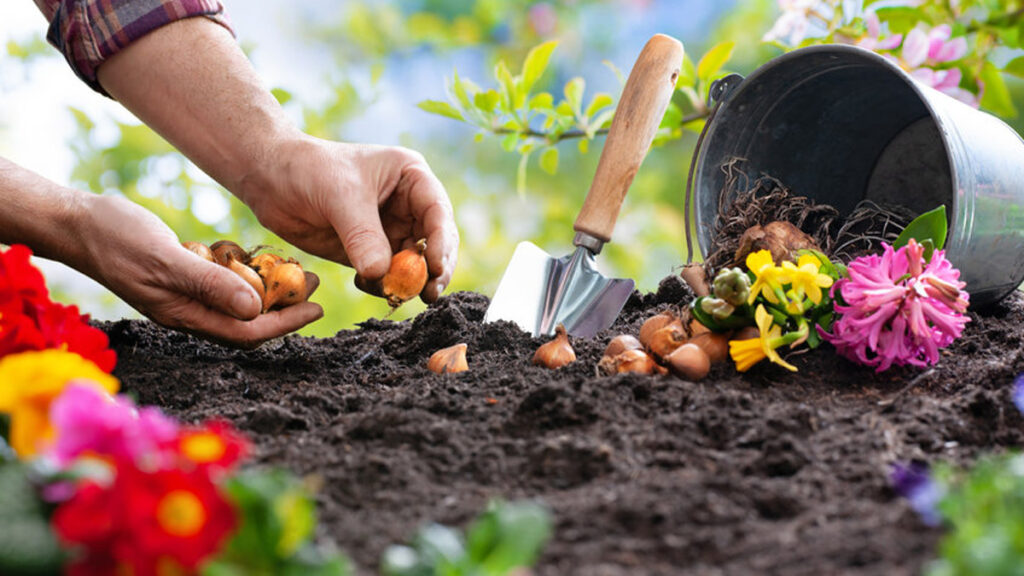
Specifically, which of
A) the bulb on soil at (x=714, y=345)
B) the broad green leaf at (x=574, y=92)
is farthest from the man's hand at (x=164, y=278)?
the broad green leaf at (x=574, y=92)

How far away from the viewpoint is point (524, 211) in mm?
2611

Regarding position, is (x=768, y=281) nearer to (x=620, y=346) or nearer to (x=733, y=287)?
(x=733, y=287)

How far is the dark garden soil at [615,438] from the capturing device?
60cm

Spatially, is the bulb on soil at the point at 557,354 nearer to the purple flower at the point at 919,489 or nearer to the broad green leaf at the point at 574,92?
the purple flower at the point at 919,489

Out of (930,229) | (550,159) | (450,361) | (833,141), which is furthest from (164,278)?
(833,141)

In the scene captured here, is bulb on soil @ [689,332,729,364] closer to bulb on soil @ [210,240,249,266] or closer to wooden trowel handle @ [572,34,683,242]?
wooden trowel handle @ [572,34,683,242]

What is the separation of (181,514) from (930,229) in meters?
1.03

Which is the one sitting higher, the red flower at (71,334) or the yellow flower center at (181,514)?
the red flower at (71,334)

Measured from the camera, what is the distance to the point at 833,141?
62.9 inches

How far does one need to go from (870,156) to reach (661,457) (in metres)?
1.06

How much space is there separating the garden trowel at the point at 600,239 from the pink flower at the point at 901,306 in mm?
458

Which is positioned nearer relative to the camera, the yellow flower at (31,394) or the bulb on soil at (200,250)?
the yellow flower at (31,394)

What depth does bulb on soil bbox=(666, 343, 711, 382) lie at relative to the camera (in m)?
1.07

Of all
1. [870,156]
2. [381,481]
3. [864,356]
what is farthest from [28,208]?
[870,156]
